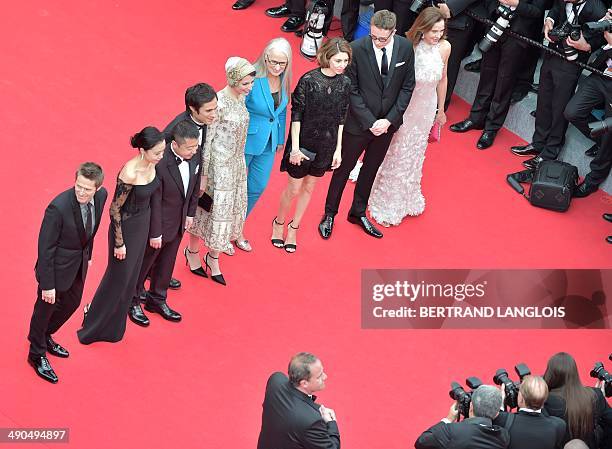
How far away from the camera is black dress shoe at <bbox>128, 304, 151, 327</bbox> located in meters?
6.88

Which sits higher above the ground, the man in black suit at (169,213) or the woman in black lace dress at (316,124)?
the woman in black lace dress at (316,124)

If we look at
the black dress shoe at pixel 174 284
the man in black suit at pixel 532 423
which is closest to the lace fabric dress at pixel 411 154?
the black dress shoe at pixel 174 284

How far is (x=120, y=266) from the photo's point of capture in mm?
6359

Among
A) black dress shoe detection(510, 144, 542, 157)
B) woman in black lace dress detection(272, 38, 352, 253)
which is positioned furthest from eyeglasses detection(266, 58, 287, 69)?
black dress shoe detection(510, 144, 542, 157)

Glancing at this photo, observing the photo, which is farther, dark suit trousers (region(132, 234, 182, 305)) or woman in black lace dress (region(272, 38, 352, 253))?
woman in black lace dress (region(272, 38, 352, 253))

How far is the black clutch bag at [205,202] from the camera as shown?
7016 mm

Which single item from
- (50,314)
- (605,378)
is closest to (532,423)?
(605,378)

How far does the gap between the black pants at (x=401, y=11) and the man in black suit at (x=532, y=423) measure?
4.55 m

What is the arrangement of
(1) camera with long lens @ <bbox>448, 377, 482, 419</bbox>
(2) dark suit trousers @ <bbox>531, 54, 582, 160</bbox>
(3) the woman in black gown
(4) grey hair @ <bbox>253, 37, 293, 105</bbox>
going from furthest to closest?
(2) dark suit trousers @ <bbox>531, 54, 582, 160</bbox>
(4) grey hair @ <bbox>253, 37, 293, 105</bbox>
(3) the woman in black gown
(1) camera with long lens @ <bbox>448, 377, 482, 419</bbox>

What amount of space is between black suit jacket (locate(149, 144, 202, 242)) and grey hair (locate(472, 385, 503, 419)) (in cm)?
216

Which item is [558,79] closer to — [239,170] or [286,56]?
[286,56]

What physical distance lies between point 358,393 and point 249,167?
174cm

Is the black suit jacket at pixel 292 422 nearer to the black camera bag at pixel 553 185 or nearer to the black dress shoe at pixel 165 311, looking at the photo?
the black dress shoe at pixel 165 311

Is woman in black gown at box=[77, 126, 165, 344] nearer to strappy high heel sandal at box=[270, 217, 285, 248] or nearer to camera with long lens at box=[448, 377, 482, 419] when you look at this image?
strappy high heel sandal at box=[270, 217, 285, 248]
